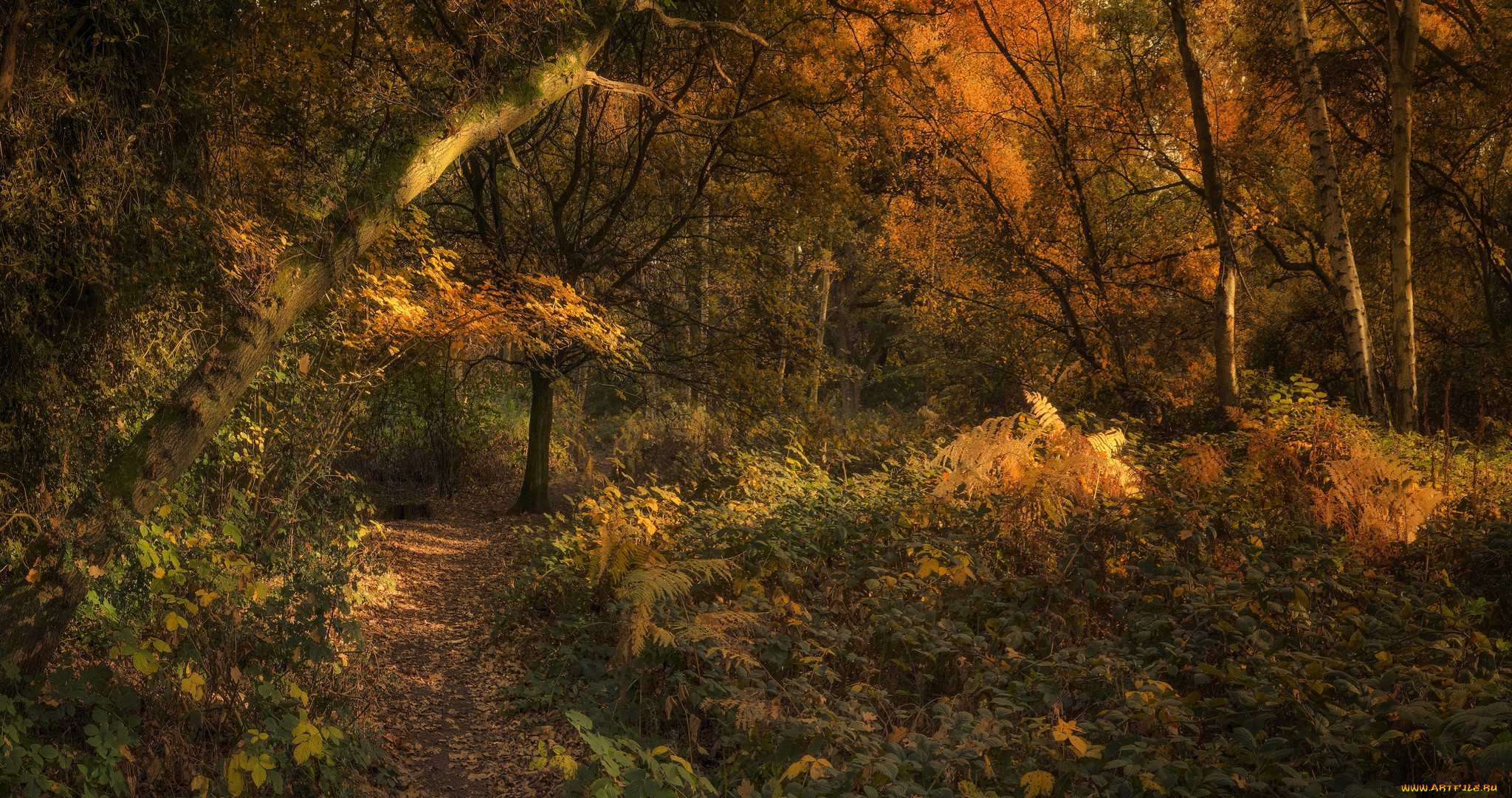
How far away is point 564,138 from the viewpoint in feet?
48.4

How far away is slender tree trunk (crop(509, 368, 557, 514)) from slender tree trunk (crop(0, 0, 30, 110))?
852 centimetres

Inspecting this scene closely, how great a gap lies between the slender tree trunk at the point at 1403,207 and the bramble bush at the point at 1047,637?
366 cm

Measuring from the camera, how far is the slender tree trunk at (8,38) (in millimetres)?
4520

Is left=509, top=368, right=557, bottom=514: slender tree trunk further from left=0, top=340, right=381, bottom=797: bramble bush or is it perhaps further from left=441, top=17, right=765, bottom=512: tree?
left=0, top=340, right=381, bottom=797: bramble bush

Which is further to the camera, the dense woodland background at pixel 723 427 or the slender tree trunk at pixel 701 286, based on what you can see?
the slender tree trunk at pixel 701 286

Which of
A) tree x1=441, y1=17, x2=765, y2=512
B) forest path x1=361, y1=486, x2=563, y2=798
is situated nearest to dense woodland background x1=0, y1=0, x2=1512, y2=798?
tree x1=441, y1=17, x2=765, y2=512

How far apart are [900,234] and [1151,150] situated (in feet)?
27.7

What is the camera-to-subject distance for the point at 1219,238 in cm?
1000

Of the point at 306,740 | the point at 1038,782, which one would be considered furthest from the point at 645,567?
the point at 1038,782

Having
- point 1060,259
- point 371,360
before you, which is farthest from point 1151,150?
point 371,360

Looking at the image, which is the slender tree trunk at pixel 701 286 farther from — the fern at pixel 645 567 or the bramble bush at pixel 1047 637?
the bramble bush at pixel 1047 637

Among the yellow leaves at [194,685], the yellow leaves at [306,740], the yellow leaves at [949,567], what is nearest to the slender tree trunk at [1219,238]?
the yellow leaves at [949,567]

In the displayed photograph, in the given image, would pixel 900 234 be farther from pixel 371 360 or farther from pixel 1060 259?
pixel 371 360

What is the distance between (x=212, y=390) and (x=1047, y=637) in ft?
16.4
